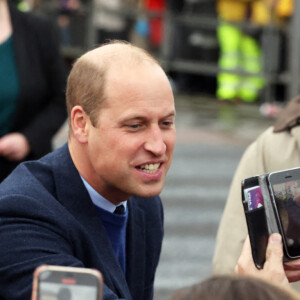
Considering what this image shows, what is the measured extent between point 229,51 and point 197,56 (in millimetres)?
968

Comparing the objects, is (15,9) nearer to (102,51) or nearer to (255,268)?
(102,51)

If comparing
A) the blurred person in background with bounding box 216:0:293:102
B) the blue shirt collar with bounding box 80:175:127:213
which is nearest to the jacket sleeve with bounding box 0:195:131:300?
the blue shirt collar with bounding box 80:175:127:213

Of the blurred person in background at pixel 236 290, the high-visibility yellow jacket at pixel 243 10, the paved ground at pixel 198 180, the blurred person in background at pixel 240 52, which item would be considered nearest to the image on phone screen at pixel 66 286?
the blurred person in background at pixel 236 290

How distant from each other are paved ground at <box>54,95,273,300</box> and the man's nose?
3665mm

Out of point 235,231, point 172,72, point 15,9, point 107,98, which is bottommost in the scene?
point 172,72

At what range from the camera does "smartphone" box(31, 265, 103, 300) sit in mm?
1927

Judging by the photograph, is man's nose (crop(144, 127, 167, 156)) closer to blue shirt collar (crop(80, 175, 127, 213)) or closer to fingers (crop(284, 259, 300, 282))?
blue shirt collar (crop(80, 175, 127, 213))

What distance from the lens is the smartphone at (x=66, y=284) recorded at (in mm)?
1927

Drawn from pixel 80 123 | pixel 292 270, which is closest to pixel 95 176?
pixel 80 123

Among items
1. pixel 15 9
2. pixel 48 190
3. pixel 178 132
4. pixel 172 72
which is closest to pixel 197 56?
pixel 172 72

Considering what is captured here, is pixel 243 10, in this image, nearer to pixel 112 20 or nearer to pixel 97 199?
pixel 112 20

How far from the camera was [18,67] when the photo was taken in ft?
15.2

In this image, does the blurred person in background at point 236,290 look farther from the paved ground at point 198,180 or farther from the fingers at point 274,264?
the paved ground at point 198,180

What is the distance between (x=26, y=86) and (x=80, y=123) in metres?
1.93
